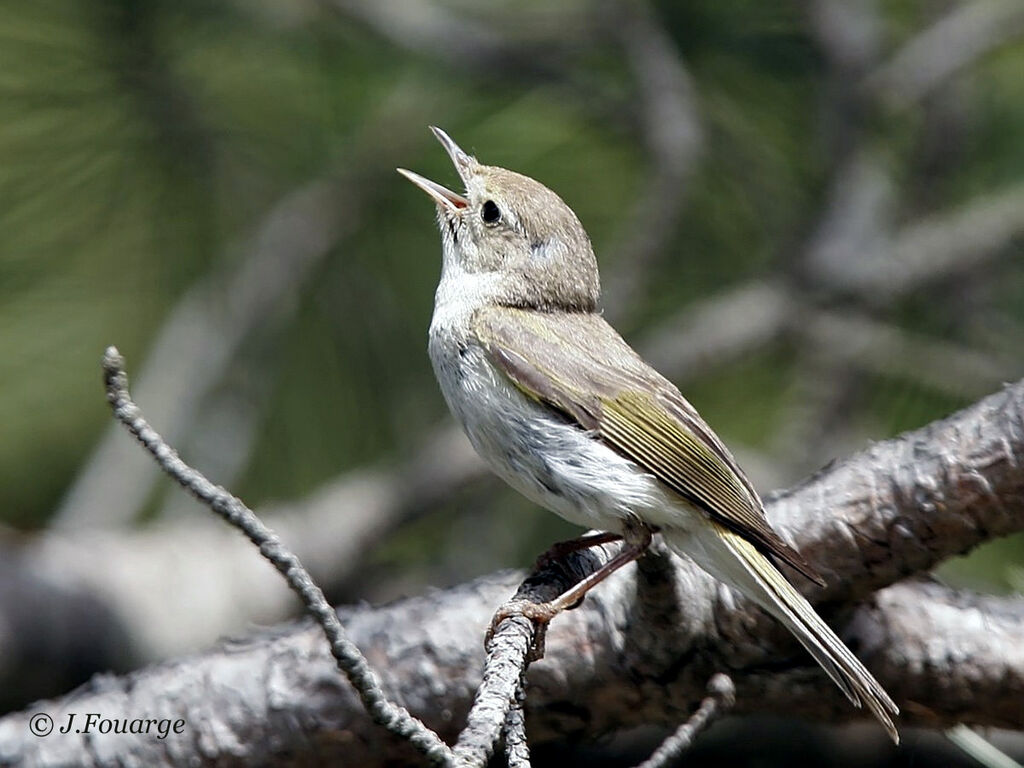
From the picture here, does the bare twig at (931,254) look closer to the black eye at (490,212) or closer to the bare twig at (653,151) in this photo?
the bare twig at (653,151)

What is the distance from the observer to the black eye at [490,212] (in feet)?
10.1

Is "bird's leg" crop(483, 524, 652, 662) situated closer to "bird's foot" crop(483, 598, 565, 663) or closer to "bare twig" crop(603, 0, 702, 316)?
"bird's foot" crop(483, 598, 565, 663)

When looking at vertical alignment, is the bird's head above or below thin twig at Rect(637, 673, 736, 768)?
above

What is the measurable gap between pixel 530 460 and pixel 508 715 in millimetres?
857

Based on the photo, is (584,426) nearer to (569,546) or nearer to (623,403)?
(623,403)

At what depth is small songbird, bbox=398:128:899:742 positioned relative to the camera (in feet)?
7.58

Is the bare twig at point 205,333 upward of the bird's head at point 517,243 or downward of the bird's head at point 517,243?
upward

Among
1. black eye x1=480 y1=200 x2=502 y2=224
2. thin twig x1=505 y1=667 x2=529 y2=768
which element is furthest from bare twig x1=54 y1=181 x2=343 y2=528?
thin twig x1=505 y1=667 x2=529 y2=768

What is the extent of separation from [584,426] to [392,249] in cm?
186

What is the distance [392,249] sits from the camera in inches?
170

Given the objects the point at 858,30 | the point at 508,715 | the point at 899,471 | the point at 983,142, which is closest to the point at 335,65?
the point at 858,30

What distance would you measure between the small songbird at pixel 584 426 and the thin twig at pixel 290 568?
0.59 meters

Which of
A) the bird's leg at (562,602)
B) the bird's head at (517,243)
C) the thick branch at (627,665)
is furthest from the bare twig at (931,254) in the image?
the bird's leg at (562,602)

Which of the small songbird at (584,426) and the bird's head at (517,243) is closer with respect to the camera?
the small songbird at (584,426)
